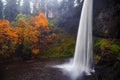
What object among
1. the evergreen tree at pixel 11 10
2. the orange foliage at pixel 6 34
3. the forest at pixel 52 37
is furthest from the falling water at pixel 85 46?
the evergreen tree at pixel 11 10

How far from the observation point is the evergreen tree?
66875 mm

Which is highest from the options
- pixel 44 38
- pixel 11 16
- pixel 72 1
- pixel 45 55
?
pixel 72 1

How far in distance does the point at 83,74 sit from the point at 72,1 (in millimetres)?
44861

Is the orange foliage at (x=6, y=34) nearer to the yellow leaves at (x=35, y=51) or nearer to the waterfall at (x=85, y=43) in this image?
the yellow leaves at (x=35, y=51)

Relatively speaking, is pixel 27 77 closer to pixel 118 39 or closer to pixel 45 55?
pixel 118 39

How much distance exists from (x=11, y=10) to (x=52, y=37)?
19.9 metres

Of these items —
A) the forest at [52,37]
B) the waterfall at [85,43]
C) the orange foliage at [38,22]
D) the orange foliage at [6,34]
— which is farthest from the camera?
the orange foliage at [38,22]

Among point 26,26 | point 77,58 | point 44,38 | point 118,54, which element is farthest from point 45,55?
point 118,54

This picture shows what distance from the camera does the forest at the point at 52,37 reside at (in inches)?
1095

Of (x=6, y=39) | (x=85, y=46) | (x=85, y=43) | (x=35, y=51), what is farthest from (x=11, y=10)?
(x=85, y=46)

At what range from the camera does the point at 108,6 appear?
33.9m

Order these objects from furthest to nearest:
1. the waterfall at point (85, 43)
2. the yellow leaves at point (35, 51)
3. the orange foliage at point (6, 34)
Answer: the yellow leaves at point (35, 51)
the orange foliage at point (6, 34)
the waterfall at point (85, 43)

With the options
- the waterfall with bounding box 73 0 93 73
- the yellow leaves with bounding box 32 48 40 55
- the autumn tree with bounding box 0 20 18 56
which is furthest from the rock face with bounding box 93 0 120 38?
the autumn tree with bounding box 0 20 18 56

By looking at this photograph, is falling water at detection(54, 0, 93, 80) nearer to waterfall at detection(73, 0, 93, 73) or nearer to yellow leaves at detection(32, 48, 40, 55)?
waterfall at detection(73, 0, 93, 73)
